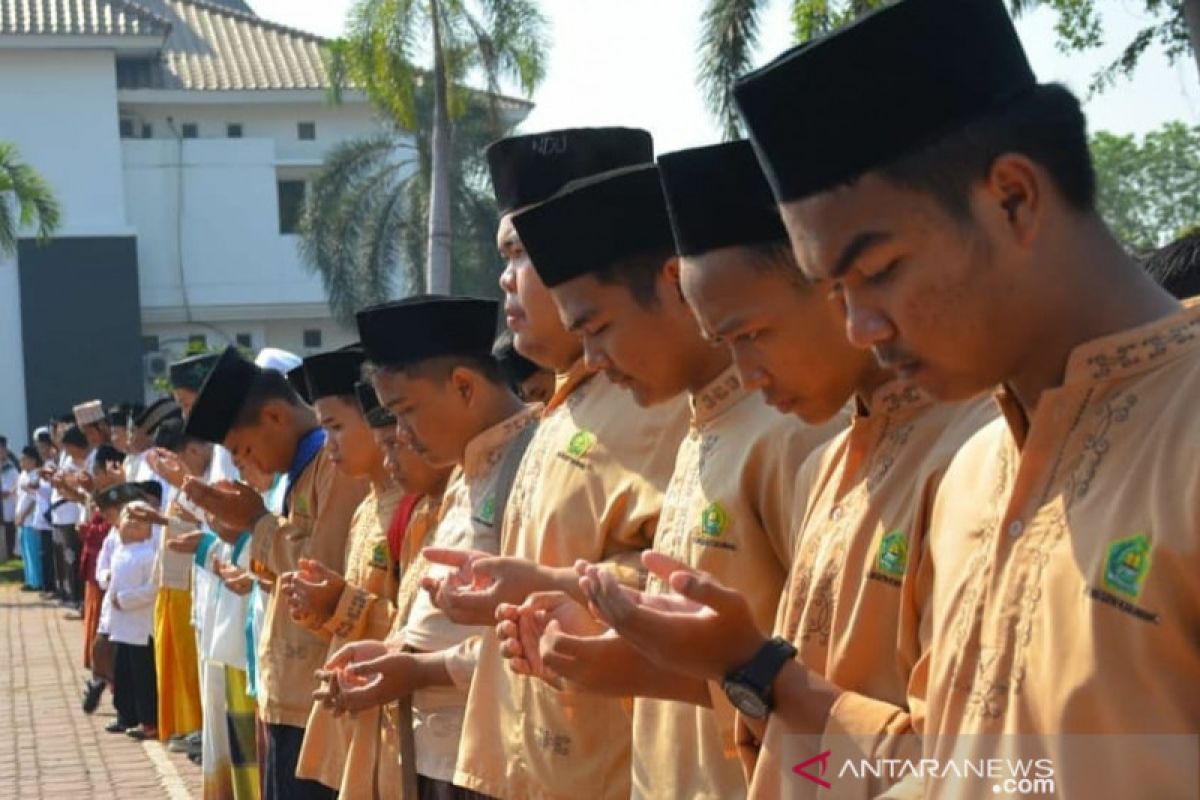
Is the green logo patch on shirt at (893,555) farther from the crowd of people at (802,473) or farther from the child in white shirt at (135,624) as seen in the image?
the child in white shirt at (135,624)

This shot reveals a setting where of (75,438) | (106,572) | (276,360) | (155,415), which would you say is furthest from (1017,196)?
(75,438)

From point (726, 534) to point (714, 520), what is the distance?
4cm

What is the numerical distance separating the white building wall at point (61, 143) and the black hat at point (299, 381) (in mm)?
29221

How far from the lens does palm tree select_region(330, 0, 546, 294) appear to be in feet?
68.9

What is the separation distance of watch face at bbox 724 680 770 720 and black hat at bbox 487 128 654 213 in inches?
81.4

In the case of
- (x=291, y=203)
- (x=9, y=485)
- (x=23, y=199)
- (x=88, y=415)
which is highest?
(x=291, y=203)

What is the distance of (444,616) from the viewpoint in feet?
→ 15.8

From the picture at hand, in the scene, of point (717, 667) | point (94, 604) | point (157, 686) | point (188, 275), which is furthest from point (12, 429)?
point (717, 667)

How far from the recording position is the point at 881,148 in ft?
7.54

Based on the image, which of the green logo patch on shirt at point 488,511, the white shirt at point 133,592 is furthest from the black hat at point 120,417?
the green logo patch on shirt at point 488,511

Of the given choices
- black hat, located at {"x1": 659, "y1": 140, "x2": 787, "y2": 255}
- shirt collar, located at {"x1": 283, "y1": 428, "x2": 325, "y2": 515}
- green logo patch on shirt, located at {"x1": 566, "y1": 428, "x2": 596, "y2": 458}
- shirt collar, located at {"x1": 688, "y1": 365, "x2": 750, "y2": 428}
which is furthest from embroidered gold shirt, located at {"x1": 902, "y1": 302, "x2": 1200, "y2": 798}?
shirt collar, located at {"x1": 283, "y1": 428, "x2": 325, "y2": 515}

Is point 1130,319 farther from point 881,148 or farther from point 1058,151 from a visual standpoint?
point 881,148

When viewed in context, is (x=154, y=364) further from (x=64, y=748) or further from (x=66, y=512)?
(x=64, y=748)

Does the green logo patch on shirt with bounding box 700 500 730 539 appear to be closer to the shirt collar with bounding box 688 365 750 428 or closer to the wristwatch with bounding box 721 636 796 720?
the shirt collar with bounding box 688 365 750 428
